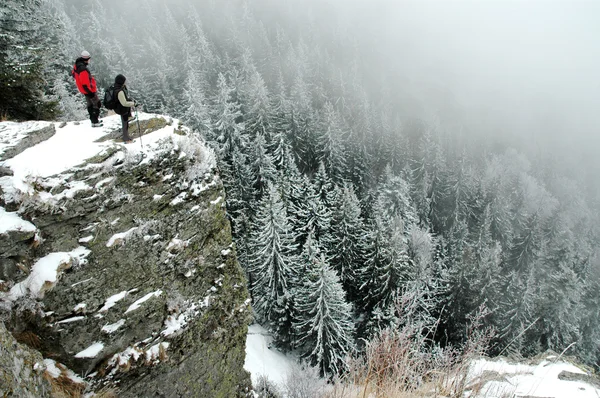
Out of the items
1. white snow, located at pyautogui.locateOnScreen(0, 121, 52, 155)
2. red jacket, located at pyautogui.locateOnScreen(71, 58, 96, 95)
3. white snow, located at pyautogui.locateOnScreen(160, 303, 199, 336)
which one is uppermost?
red jacket, located at pyautogui.locateOnScreen(71, 58, 96, 95)

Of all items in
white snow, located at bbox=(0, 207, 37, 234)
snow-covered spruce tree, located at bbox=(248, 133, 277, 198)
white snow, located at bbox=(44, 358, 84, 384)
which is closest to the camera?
white snow, located at bbox=(0, 207, 37, 234)

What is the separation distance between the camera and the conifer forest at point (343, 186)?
22625 mm

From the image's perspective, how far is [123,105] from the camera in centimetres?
718

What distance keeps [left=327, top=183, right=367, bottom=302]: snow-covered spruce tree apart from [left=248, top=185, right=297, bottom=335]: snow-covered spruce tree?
4.73 m

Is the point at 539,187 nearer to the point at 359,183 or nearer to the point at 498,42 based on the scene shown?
the point at 359,183

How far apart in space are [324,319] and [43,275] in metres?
17.6

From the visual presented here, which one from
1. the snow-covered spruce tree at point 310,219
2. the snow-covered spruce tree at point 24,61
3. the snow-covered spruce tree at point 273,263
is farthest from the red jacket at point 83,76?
the snow-covered spruce tree at point 310,219

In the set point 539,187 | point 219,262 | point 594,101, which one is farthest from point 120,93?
point 594,101

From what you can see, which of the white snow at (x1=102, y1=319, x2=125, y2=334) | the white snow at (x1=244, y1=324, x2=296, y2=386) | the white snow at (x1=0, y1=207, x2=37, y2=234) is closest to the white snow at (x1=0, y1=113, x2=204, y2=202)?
the white snow at (x1=0, y1=207, x2=37, y2=234)

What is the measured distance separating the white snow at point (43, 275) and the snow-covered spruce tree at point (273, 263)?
1746cm

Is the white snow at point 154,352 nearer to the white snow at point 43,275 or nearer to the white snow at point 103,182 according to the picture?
the white snow at point 43,275

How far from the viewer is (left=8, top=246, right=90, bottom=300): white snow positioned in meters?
5.84

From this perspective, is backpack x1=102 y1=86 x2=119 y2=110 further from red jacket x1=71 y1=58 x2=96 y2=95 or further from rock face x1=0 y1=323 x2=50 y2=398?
rock face x1=0 y1=323 x2=50 y2=398

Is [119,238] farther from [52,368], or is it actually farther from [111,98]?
[111,98]
